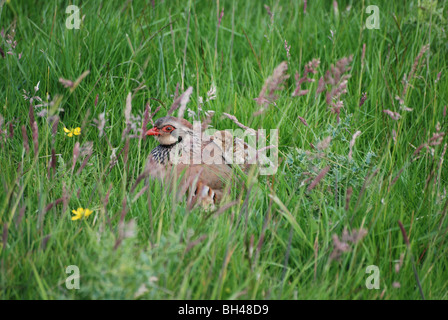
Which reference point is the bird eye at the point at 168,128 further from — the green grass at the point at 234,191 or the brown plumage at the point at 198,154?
the green grass at the point at 234,191

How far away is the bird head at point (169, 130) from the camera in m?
3.81

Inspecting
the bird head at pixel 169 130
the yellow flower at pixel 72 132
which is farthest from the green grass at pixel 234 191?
the bird head at pixel 169 130

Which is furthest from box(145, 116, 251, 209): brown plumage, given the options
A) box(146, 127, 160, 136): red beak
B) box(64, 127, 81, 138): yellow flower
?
box(64, 127, 81, 138): yellow flower

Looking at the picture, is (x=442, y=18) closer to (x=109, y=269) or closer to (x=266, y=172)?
(x=266, y=172)

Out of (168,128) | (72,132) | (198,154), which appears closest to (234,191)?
(198,154)

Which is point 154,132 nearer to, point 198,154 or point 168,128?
point 168,128

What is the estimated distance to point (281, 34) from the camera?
4.71m

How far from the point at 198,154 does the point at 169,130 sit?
0.95 feet

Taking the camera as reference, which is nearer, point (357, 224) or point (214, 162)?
point (357, 224)

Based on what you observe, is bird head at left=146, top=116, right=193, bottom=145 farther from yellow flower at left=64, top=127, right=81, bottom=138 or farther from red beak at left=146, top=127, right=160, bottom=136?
yellow flower at left=64, top=127, right=81, bottom=138

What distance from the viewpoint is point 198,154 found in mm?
3896

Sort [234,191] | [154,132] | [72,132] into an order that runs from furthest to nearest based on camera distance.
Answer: [154,132] → [72,132] → [234,191]

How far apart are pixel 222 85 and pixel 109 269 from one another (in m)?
2.44

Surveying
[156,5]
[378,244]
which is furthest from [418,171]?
[156,5]
